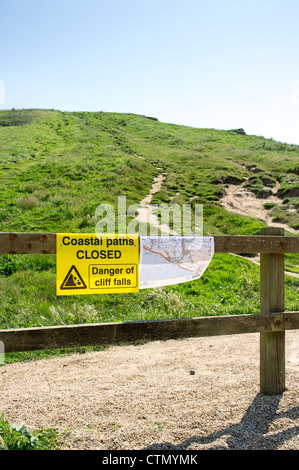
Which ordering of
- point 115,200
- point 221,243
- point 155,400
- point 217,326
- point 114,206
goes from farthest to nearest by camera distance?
point 115,200 < point 114,206 < point 155,400 < point 221,243 < point 217,326

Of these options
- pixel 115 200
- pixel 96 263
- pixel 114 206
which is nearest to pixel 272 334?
pixel 96 263

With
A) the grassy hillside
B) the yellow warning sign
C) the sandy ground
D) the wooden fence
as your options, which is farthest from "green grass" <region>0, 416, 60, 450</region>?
the sandy ground

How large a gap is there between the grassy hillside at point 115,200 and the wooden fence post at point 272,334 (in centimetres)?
380

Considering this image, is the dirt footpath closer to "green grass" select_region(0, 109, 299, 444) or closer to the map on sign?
"green grass" select_region(0, 109, 299, 444)

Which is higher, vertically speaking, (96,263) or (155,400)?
(96,263)

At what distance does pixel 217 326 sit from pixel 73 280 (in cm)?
152

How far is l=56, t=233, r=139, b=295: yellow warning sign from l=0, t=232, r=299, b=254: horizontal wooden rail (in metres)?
→ 0.13

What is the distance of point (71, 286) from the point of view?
362 cm

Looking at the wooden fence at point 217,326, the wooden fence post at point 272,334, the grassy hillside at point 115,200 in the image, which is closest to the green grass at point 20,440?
the wooden fence at point 217,326

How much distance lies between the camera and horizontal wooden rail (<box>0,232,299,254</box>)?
133 inches

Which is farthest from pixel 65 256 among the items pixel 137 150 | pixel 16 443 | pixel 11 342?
pixel 137 150

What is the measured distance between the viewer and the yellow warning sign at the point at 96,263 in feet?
11.8

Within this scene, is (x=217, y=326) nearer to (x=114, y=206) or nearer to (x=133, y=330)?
(x=133, y=330)

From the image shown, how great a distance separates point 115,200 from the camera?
18.1m
